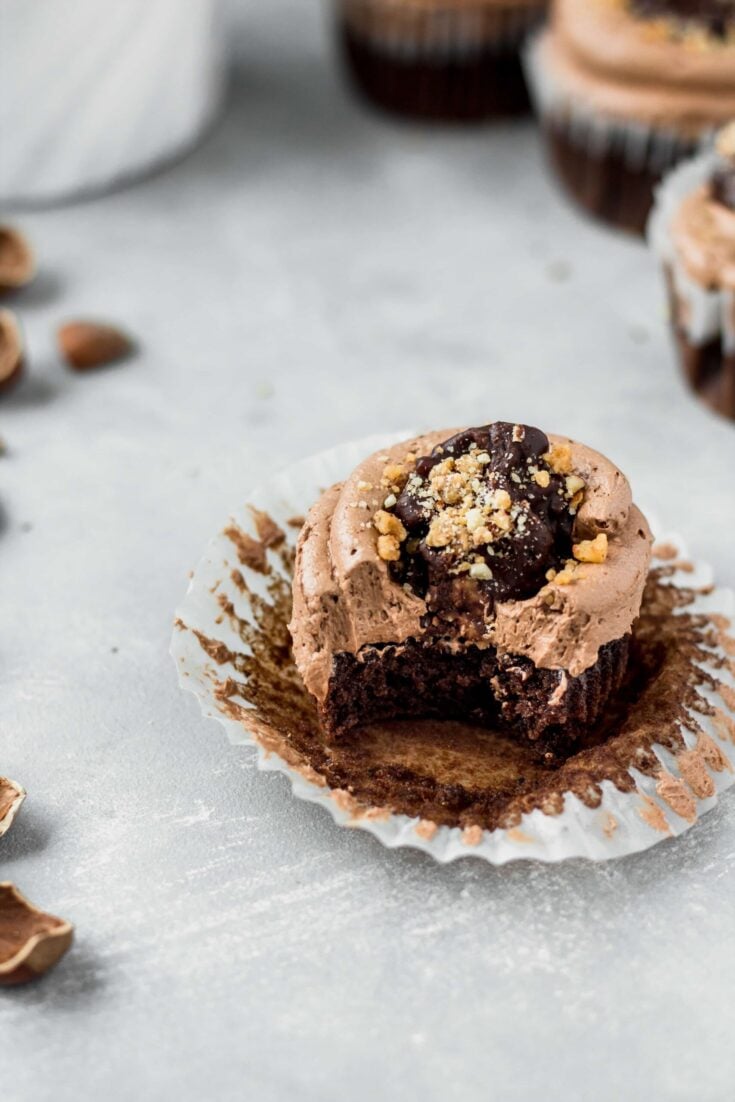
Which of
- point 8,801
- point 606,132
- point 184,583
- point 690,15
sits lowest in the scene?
point 184,583

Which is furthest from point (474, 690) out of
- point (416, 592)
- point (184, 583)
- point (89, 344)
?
point (89, 344)

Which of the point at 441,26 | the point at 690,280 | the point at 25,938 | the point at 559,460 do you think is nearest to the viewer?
the point at 25,938

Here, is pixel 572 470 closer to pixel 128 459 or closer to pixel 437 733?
pixel 437 733

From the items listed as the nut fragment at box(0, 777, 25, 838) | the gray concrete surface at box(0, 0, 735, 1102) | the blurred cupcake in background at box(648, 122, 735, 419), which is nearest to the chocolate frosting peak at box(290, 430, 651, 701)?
the gray concrete surface at box(0, 0, 735, 1102)

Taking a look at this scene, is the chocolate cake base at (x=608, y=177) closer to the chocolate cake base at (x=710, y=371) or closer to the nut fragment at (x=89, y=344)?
the chocolate cake base at (x=710, y=371)

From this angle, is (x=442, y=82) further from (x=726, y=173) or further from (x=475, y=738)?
(x=475, y=738)

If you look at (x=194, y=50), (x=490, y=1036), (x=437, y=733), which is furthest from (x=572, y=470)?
(x=194, y=50)
